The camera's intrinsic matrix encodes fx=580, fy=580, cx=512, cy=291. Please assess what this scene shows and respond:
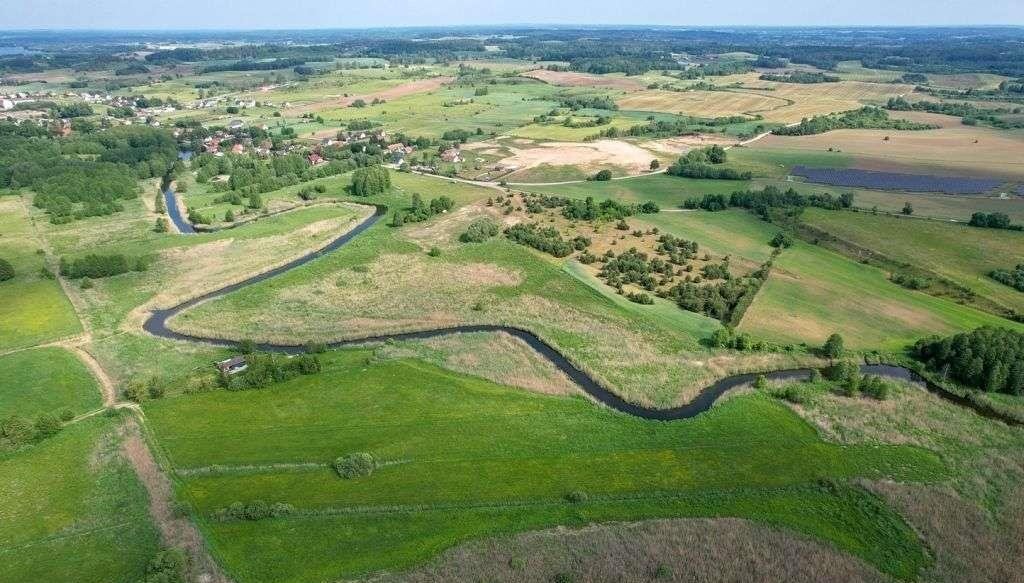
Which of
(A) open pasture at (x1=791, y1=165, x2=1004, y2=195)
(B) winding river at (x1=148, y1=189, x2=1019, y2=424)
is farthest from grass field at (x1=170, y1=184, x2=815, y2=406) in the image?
(A) open pasture at (x1=791, y1=165, x2=1004, y2=195)

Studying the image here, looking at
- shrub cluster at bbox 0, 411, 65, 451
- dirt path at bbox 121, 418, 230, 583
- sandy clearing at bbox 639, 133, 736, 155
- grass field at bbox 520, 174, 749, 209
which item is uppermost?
sandy clearing at bbox 639, 133, 736, 155

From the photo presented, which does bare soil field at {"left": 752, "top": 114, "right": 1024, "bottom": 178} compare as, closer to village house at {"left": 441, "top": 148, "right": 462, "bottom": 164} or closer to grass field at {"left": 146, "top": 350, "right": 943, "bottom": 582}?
village house at {"left": 441, "top": 148, "right": 462, "bottom": 164}

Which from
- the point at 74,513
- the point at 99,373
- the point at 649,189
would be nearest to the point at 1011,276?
the point at 649,189

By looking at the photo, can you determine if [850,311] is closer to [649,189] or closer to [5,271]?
[649,189]

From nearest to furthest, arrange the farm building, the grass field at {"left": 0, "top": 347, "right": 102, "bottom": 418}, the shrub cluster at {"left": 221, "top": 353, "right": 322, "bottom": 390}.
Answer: the grass field at {"left": 0, "top": 347, "right": 102, "bottom": 418} → the shrub cluster at {"left": 221, "top": 353, "right": 322, "bottom": 390} → the farm building

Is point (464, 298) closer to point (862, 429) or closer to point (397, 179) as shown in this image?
point (862, 429)
